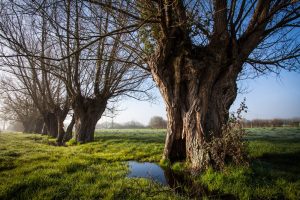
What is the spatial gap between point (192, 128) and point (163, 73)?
2.11 m

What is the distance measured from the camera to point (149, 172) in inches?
241

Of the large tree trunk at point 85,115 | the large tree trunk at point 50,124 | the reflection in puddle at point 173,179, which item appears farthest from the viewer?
the large tree trunk at point 50,124

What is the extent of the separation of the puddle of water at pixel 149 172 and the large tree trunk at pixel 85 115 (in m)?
8.68

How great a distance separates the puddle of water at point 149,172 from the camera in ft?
18.4

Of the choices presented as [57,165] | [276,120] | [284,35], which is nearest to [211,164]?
[57,165]

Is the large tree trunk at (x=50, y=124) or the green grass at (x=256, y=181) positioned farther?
the large tree trunk at (x=50, y=124)

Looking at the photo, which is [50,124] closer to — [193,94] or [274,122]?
[193,94]

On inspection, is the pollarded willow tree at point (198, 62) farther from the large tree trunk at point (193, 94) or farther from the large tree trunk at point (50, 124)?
the large tree trunk at point (50, 124)

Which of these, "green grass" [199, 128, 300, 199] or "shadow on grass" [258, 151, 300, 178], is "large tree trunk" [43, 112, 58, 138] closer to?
"shadow on grass" [258, 151, 300, 178]

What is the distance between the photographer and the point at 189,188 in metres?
4.80

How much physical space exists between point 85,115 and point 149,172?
1012cm

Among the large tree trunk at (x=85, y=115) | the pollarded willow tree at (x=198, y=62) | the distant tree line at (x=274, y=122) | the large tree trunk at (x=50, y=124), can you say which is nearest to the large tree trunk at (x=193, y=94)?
the pollarded willow tree at (x=198, y=62)

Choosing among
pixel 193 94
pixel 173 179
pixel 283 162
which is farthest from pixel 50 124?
pixel 283 162

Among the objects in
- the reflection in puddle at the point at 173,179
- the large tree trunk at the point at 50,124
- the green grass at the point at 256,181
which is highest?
the large tree trunk at the point at 50,124
